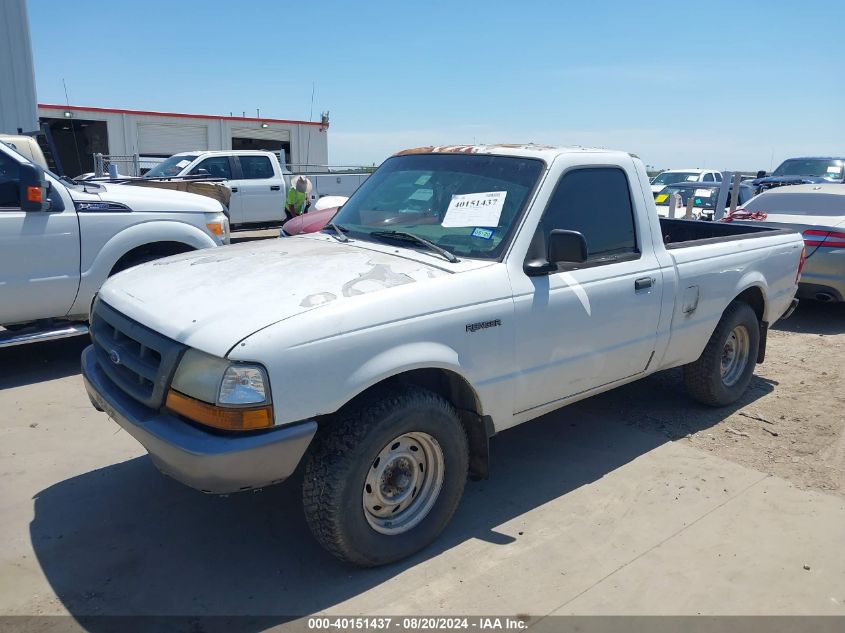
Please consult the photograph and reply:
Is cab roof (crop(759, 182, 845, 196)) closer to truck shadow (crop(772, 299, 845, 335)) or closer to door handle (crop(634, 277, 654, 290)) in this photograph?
truck shadow (crop(772, 299, 845, 335))

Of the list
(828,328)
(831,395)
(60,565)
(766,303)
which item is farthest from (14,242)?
(828,328)

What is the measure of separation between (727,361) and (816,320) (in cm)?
392

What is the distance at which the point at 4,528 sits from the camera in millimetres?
3559

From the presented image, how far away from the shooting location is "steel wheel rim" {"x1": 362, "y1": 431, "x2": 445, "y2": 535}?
3190 mm

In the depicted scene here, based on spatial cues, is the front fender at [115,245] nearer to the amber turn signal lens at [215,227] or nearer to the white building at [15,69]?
the amber turn signal lens at [215,227]

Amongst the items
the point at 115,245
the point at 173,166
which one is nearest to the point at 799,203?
the point at 115,245

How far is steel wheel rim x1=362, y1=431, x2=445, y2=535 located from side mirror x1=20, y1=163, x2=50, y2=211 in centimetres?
402

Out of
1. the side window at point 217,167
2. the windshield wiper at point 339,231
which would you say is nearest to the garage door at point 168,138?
the side window at point 217,167

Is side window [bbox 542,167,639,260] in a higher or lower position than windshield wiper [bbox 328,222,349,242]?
Answer: higher

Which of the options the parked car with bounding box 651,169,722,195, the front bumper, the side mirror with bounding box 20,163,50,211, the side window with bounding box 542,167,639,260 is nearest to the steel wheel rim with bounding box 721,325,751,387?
the side window with bounding box 542,167,639,260

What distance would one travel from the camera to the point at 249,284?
3275 mm

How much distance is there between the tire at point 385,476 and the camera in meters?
2.97

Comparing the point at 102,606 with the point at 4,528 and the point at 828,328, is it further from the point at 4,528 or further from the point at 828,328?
the point at 828,328

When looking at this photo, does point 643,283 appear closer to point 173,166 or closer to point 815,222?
point 815,222
